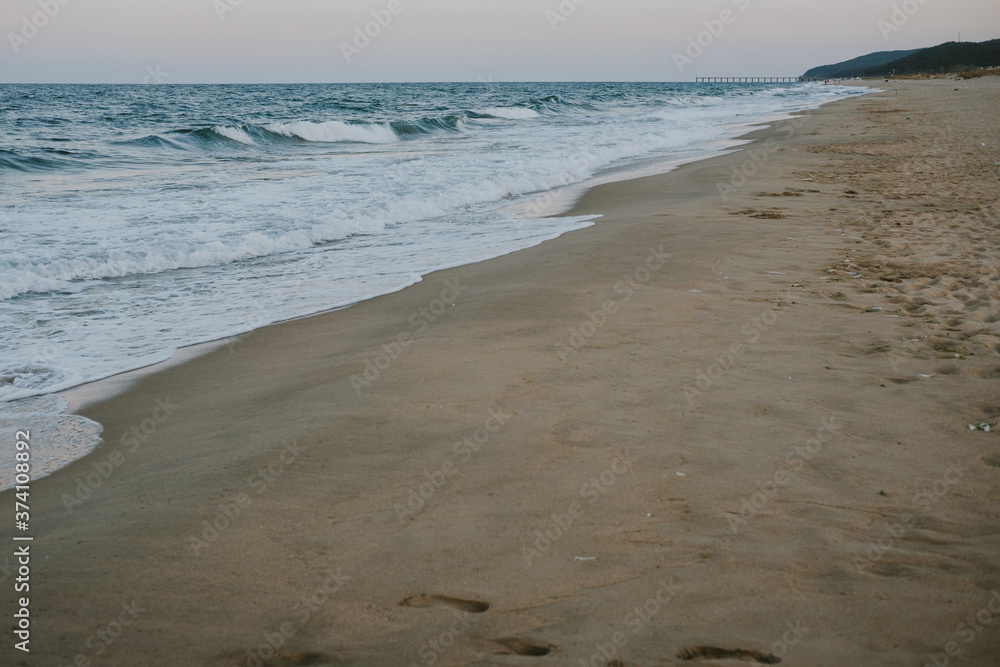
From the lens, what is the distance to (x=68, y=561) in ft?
8.36

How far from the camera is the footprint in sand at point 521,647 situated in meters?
2.03

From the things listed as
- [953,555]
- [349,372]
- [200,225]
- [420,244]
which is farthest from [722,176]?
Answer: [953,555]

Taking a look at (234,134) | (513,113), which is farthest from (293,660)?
(513,113)

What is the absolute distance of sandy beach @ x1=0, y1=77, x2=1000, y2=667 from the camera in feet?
6.99

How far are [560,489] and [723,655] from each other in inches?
38.2

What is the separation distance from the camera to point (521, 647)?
2.05 metres

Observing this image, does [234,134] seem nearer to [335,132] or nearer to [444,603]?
[335,132]

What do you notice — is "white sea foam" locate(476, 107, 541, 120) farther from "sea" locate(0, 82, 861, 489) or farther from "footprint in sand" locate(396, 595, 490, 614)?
"footprint in sand" locate(396, 595, 490, 614)

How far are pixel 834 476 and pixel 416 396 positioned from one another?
198 centimetres

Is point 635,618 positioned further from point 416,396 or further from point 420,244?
point 420,244

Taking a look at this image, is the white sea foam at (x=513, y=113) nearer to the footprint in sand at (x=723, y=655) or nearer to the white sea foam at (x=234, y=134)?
the white sea foam at (x=234, y=134)

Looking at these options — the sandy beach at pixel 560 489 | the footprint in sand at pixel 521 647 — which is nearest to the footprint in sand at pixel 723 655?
the sandy beach at pixel 560 489

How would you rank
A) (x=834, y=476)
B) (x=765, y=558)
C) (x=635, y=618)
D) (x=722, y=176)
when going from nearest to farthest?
(x=635, y=618) < (x=765, y=558) < (x=834, y=476) < (x=722, y=176)

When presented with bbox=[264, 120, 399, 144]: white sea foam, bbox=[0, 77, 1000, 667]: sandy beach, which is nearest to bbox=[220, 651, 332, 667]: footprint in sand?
bbox=[0, 77, 1000, 667]: sandy beach
